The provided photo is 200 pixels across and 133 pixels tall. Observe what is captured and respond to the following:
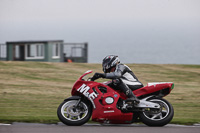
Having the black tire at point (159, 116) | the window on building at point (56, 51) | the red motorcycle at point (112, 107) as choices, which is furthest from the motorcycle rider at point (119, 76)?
the window on building at point (56, 51)

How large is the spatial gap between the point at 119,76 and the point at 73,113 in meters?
1.14

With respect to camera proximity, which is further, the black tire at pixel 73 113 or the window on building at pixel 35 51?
the window on building at pixel 35 51

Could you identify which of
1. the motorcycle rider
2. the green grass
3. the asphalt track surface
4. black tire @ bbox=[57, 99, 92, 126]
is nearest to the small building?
the green grass

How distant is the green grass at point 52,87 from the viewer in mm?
9930

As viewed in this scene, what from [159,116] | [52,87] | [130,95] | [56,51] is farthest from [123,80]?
[56,51]

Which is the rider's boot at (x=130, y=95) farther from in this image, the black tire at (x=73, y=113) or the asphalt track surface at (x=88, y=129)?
the black tire at (x=73, y=113)

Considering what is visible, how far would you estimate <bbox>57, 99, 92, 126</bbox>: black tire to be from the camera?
8117 mm

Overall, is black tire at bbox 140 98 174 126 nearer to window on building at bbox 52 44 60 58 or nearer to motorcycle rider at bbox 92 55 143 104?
motorcycle rider at bbox 92 55 143 104

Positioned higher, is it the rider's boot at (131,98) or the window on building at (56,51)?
the window on building at (56,51)

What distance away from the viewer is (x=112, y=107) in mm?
8180

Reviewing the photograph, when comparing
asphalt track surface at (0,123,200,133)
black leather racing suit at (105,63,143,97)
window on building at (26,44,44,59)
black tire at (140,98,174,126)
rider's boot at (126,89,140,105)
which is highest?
window on building at (26,44,44,59)

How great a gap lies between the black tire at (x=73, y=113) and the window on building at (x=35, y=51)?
24.9 m

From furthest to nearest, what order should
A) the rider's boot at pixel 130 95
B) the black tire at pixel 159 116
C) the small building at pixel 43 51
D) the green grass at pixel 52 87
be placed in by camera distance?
the small building at pixel 43 51
the green grass at pixel 52 87
the rider's boot at pixel 130 95
the black tire at pixel 159 116

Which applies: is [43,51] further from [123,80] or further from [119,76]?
[119,76]
